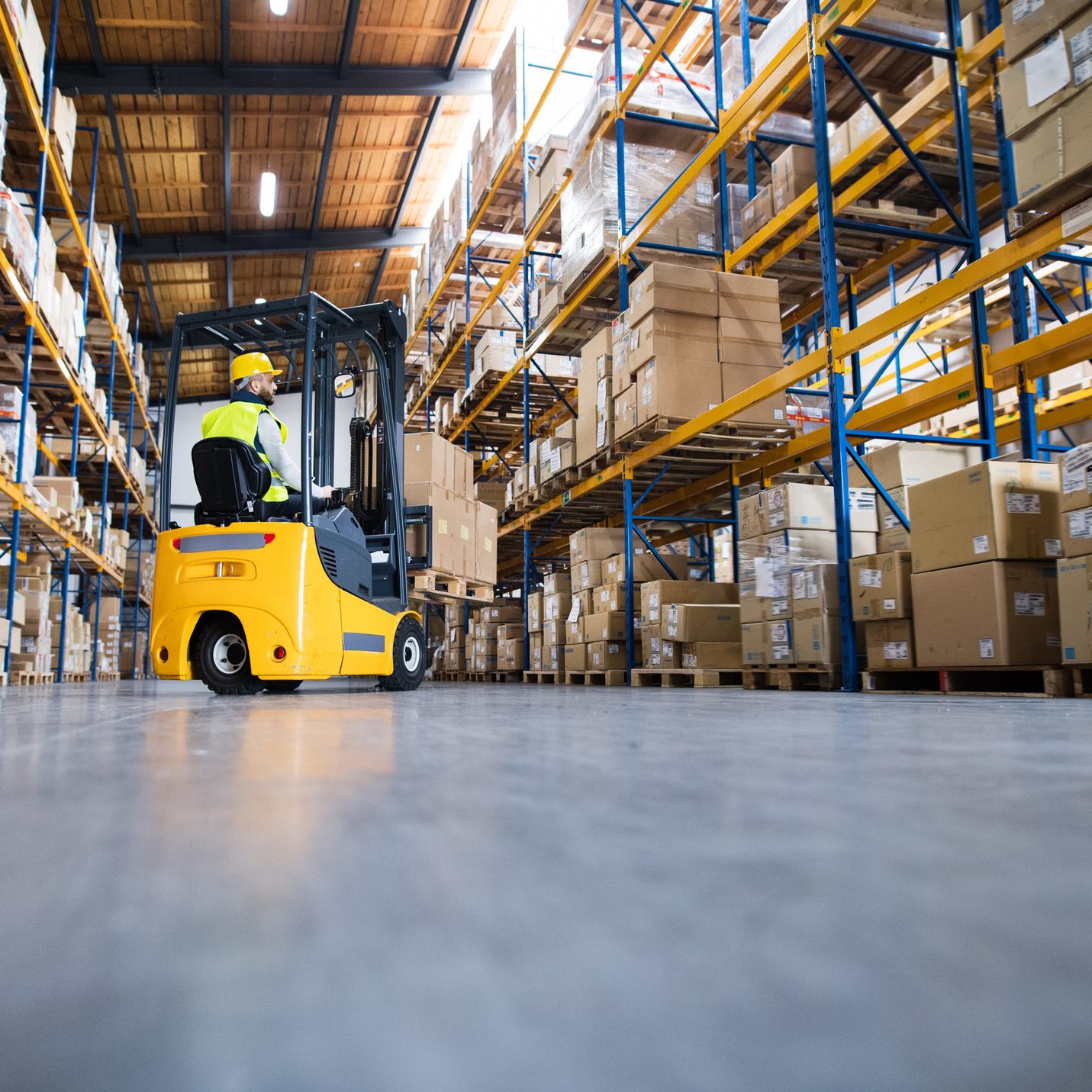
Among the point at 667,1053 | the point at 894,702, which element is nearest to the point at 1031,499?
the point at 894,702

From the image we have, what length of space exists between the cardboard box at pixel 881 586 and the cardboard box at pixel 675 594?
2.05 metres

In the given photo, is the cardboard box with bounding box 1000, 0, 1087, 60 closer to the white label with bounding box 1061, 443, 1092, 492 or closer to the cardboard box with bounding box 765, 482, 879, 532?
the white label with bounding box 1061, 443, 1092, 492

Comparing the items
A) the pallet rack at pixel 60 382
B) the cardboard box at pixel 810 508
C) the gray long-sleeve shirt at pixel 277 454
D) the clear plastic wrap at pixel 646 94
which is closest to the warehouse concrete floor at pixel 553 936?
the gray long-sleeve shirt at pixel 277 454

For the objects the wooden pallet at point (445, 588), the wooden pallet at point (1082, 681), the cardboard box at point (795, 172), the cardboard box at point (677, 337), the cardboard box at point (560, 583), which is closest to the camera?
the wooden pallet at point (1082, 681)

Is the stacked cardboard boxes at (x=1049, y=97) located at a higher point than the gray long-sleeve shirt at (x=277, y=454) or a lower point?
higher

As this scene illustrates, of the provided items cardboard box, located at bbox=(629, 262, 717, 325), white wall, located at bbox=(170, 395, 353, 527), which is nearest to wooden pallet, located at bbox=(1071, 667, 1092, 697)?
cardboard box, located at bbox=(629, 262, 717, 325)

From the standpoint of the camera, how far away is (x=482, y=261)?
14953 mm

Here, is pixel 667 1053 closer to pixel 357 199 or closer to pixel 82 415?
pixel 82 415

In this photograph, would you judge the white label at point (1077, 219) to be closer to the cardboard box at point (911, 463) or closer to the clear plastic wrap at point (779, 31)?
the cardboard box at point (911, 463)

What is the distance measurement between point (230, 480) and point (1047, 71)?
174 inches

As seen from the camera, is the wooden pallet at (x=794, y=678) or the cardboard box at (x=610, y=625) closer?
the wooden pallet at (x=794, y=678)

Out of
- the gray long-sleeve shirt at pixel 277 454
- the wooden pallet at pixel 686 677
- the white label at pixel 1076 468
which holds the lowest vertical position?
the wooden pallet at pixel 686 677

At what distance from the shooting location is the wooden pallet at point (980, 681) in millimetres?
3967

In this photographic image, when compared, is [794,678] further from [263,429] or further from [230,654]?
[263,429]
